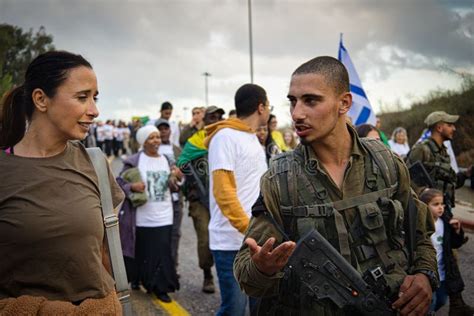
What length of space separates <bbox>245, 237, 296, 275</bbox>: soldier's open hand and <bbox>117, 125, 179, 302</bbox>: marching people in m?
3.36

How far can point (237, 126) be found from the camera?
12.0 feet

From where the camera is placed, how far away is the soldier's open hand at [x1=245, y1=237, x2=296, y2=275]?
71.4 inches

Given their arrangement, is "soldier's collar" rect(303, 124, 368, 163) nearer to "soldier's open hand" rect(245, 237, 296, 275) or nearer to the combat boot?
"soldier's open hand" rect(245, 237, 296, 275)

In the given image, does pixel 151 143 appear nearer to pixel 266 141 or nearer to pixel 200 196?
pixel 200 196

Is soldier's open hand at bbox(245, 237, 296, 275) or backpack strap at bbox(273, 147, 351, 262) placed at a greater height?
backpack strap at bbox(273, 147, 351, 262)

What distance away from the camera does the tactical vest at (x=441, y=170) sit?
197 inches

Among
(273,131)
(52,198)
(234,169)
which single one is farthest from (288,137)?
(52,198)

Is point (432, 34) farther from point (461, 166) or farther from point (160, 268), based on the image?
point (160, 268)

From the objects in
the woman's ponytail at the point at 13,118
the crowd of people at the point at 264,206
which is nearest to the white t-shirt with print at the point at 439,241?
the crowd of people at the point at 264,206

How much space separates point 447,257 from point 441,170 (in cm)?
138

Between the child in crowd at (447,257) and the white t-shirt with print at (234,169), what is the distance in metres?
1.57

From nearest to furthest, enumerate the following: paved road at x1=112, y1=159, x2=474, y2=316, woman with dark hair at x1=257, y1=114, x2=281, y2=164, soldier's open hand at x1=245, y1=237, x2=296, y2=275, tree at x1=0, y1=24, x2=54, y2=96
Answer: soldier's open hand at x1=245, y1=237, x2=296, y2=275
paved road at x1=112, y1=159, x2=474, y2=316
woman with dark hair at x1=257, y1=114, x2=281, y2=164
tree at x1=0, y1=24, x2=54, y2=96

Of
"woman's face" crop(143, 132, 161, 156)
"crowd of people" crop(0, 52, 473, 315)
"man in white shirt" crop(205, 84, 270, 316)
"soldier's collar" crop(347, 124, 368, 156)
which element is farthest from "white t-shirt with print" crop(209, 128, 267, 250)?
"woman's face" crop(143, 132, 161, 156)

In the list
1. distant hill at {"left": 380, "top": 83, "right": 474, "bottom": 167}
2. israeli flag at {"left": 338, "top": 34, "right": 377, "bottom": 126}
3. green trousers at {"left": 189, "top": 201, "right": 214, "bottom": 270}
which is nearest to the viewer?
distant hill at {"left": 380, "top": 83, "right": 474, "bottom": 167}
